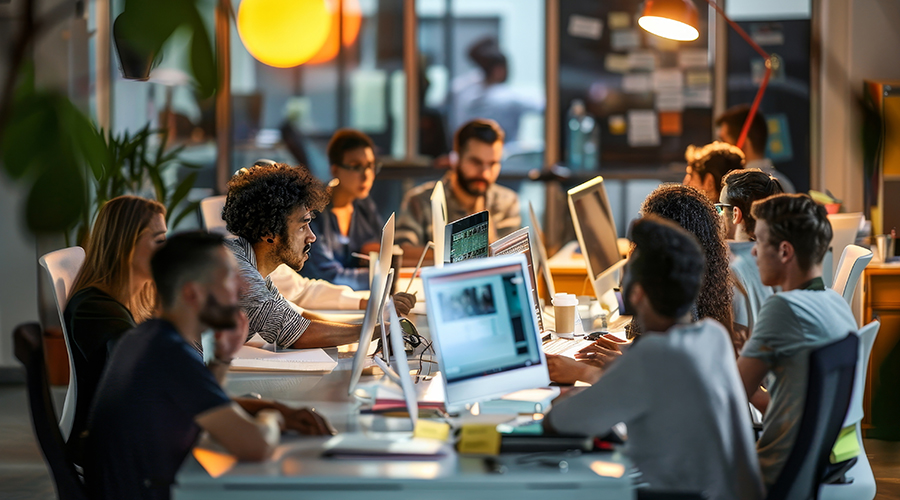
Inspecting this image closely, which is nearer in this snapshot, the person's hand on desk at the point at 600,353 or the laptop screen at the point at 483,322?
the laptop screen at the point at 483,322

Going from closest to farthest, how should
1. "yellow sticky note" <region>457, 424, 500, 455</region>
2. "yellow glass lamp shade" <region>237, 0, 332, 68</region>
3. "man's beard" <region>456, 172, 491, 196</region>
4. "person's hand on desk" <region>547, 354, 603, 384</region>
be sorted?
1. "yellow sticky note" <region>457, 424, 500, 455</region>
2. "person's hand on desk" <region>547, 354, 603, 384</region>
3. "man's beard" <region>456, 172, 491, 196</region>
4. "yellow glass lamp shade" <region>237, 0, 332, 68</region>

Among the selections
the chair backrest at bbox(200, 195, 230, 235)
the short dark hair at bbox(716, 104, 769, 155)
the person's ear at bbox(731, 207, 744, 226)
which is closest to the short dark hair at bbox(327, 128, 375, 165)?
the chair backrest at bbox(200, 195, 230, 235)

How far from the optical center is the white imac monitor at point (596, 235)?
2949 millimetres

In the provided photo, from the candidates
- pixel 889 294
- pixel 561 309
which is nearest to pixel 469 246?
pixel 561 309

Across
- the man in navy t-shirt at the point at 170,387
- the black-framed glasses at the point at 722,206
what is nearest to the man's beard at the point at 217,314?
the man in navy t-shirt at the point at 170,387

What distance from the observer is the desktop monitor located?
8.18ft

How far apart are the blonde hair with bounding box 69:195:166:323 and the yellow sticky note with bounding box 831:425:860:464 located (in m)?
1.75

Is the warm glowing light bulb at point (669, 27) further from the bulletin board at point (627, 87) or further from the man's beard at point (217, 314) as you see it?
the man's beard at point (217, 314)

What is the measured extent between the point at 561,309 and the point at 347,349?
72cm

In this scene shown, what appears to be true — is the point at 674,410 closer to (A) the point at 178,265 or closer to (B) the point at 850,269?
(A) the point at 178,265

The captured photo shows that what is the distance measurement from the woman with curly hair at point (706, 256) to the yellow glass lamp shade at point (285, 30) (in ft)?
11.9

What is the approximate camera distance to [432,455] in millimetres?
1574

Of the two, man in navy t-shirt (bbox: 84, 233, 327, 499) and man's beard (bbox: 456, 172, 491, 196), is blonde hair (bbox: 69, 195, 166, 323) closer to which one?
man in navy t-shirt (bbox: 84, 233, 327, 499)

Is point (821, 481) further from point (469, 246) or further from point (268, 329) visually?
point (268, 329)
